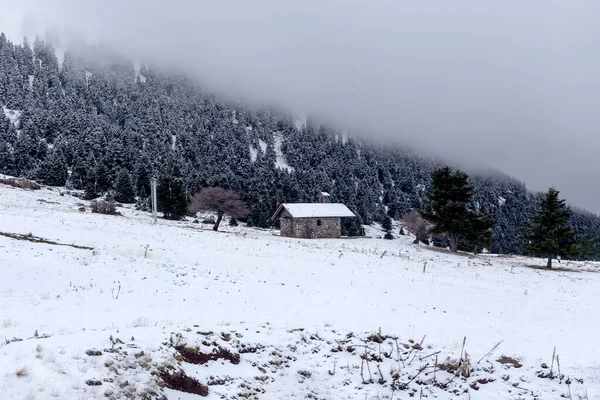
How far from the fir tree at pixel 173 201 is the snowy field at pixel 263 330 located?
4995 cm

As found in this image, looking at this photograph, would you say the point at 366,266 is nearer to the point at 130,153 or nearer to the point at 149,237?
the point at 149,237

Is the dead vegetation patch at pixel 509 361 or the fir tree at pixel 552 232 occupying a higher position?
the fir tree at pixel 552 232

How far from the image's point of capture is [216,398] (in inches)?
320

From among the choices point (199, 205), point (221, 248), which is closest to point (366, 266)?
point (221, 248)

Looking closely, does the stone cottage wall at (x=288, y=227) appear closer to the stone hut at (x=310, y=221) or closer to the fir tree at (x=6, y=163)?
the stone hut at (x=310, y=221)

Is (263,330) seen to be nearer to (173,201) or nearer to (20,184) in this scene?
(173,201)

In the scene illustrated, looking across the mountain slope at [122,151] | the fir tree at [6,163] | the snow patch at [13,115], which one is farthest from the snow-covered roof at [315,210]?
the snow patch at [13,115]

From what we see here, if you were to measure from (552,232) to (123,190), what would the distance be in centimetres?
7962

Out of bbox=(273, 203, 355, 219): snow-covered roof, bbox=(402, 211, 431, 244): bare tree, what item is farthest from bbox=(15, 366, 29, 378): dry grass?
bbox=(402, 211, 431, 244): bare tree

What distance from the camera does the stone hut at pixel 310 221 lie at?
219ft

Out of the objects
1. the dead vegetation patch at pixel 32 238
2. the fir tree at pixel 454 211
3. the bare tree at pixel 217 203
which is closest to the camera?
the dead vegetation patch at pixel 32 238

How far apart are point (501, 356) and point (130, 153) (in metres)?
143

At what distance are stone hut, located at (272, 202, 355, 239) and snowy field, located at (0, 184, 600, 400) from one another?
135 ft

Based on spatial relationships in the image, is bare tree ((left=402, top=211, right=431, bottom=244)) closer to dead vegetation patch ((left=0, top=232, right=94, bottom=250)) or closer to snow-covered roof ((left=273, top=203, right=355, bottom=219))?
snow-covered roof ((left=273, top=203, right=355, bottom=219))
